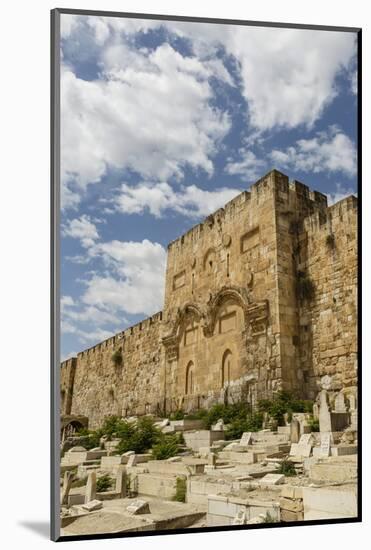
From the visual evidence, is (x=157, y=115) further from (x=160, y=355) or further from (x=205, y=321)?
(x=160, y=355)

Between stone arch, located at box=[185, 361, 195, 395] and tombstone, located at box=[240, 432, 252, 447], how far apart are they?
1.07 meters

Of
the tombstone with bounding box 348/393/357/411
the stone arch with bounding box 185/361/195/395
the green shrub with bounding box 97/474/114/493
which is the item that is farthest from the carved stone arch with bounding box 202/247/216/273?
the green shrub with bounding box 97/474/114/493

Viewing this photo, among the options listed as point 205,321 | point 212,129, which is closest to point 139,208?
point 212,129

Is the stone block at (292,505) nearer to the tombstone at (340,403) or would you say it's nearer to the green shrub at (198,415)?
the tombstone at (340,403)

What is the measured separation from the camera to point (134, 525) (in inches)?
335

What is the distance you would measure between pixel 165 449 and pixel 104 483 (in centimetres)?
89

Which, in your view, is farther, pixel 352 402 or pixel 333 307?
pixel 333 307

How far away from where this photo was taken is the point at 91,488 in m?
8.62

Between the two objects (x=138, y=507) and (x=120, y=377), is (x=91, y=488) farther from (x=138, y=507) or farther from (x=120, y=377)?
(x=120, y=377)

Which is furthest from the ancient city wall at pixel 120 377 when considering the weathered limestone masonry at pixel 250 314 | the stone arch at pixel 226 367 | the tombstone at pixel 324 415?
the tombstone at pixel 324 415

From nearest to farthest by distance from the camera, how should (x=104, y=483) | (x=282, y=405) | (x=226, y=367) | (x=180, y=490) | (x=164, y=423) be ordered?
(x=104, y=483) < (x=180, y=490) < (x=164, y=423) < (x=282, y=405) < (x=226, y=367)

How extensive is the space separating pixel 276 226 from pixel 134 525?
167 inches

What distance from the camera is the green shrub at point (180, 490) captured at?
354 inches

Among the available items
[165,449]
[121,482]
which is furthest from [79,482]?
[165,449]
